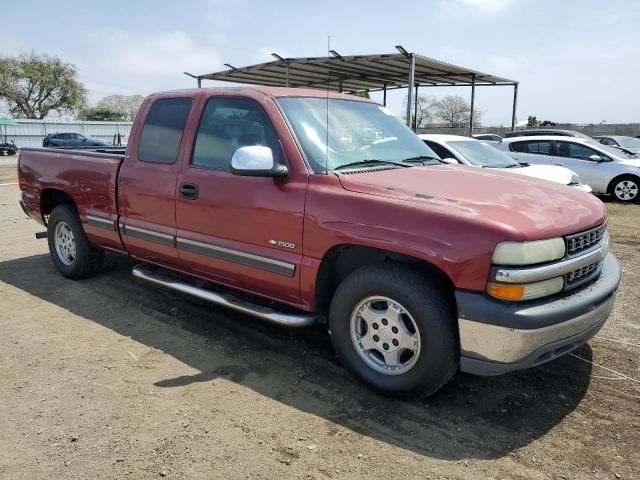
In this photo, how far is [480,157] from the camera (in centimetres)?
841

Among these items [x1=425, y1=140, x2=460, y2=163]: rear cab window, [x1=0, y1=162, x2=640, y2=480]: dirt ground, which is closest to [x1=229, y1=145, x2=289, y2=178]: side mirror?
[x1=0, y1=162, x2=640, y2=480]: dirt ground

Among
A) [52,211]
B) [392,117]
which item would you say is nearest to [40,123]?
[52,211]

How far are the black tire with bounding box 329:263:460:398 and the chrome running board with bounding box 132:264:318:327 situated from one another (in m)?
0.32

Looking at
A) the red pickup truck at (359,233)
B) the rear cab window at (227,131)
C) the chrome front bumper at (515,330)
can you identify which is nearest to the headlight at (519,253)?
the red pickup truck at (359,233)

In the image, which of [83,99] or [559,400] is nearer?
[559,400]

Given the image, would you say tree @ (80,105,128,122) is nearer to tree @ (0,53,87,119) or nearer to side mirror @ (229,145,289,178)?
tree @ (0,53,87,119)

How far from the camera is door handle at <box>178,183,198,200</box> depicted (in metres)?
4.01

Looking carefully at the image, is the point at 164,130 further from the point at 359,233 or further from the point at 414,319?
the point at 414,319

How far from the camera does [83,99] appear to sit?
59188 mm

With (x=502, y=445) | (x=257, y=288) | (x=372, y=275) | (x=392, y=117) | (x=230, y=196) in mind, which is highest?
(x=392, y=117)

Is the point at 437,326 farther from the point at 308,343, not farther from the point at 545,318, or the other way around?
the point at 308,343

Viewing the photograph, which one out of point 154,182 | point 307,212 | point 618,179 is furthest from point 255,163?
point 618,179

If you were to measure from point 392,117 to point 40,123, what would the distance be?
43160mm

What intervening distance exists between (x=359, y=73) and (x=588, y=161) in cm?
951
